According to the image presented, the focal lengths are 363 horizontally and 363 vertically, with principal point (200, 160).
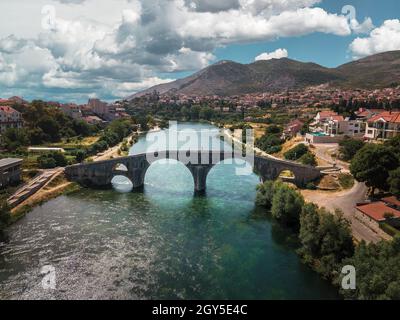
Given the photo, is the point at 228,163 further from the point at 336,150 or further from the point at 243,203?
the point at 243,203

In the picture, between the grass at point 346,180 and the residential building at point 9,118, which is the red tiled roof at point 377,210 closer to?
the grass at point 346,180

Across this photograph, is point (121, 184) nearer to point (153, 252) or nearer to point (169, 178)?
point (169, 178)

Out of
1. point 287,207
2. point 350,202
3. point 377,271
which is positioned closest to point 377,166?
point 350,202

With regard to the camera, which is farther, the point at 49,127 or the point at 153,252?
the point at 49,127

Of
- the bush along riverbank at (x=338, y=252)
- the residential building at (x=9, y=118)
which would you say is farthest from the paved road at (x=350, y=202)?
the residential building at (x=9, y=118)

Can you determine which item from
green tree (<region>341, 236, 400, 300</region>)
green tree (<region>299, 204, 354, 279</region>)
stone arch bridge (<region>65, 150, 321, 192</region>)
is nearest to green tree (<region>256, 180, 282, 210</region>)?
stone arch bridge (<region>65, 150, 321, 192</region>)
